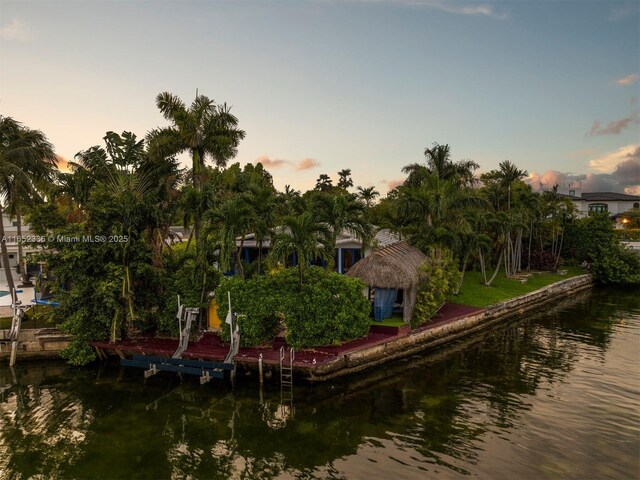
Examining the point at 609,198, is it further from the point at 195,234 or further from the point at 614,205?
the point at 195,234

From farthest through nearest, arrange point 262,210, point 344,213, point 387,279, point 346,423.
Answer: point 344,213 → point 387,279 → point 262,210 → point 346,423

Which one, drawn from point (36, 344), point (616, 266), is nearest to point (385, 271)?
point (36, 344)

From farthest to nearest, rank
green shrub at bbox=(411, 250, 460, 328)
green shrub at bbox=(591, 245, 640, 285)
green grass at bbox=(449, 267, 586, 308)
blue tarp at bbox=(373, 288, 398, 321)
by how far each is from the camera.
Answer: green shrub at bbox=(591, 245, 640, 285), green grass at bbox=(449, 267, 586, 308), green shrub at bbox=(411, 250, 460, 328), blue tarp at bbox=(373, 288, 398, 321)

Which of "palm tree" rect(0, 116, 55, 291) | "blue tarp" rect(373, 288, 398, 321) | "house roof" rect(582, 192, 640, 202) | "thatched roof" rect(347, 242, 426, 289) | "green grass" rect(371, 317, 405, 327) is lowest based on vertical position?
"green grass" rect(371, 317, 405, 327)

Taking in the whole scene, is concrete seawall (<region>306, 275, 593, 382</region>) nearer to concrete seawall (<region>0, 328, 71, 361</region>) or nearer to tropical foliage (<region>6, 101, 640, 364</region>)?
tropical foliage (<region>6, 101, 640, 364</region>)

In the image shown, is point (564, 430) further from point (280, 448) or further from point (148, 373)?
point (148, 373)

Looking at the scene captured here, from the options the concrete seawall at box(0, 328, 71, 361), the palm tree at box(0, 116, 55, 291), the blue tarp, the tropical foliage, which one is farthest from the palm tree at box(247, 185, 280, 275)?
the palm tree at box(0, 116, 55, 291)

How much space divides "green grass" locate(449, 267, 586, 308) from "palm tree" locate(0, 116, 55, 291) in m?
33.6

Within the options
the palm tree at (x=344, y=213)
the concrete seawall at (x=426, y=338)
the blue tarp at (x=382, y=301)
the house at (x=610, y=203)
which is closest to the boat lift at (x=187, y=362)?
the concrete seawall at (x=426, y=338)

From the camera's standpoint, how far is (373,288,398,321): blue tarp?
26.5 meters

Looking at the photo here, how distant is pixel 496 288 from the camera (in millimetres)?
41938

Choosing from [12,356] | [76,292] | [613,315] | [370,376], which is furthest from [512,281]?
[12,356]

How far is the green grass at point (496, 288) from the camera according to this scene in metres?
36.3

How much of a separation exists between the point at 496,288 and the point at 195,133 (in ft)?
103
